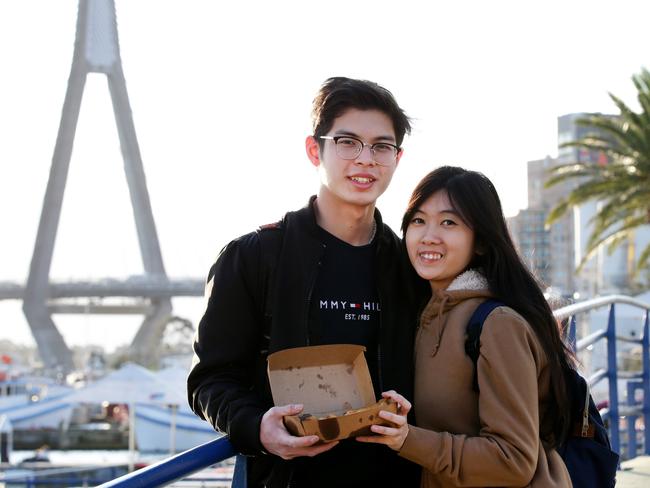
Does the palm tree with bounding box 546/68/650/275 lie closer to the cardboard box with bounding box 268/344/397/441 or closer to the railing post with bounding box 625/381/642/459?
the railing post with bounding box 625/381/642/459

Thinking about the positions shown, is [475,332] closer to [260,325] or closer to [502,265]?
[502,265]

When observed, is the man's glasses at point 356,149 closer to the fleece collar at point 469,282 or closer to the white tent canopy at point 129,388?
the fleece collar at point 469,282

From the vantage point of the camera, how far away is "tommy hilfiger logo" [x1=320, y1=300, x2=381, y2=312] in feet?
7.41

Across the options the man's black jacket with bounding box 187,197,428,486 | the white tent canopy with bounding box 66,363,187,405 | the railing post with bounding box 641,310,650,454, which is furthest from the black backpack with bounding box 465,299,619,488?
the white tent canopy with bounding box 66,363,187,405

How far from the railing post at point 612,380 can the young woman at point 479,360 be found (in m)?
2.56

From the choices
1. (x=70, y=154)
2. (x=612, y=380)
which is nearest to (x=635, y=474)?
(x=612, y=380)

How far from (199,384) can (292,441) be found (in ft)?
1.16

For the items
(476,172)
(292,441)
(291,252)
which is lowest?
(292,441)

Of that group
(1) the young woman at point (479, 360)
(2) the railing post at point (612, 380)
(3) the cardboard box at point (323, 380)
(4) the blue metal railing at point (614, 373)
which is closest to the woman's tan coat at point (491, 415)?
(1) the young woman at point (479, 360)

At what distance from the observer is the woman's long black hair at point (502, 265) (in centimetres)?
213

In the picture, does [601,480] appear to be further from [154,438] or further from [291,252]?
[154,438]

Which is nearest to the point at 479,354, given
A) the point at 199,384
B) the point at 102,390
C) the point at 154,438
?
the point at 199,384

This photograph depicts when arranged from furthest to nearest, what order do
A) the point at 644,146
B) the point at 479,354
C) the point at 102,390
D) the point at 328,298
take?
1. the point at 102,390
2. the point at 644,146
3. the point at 328,298
4. the point at 479,354

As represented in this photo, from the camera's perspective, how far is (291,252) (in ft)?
7.47
